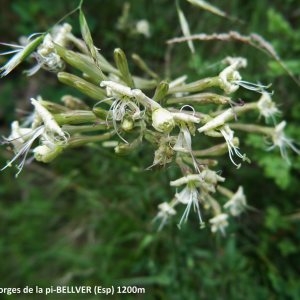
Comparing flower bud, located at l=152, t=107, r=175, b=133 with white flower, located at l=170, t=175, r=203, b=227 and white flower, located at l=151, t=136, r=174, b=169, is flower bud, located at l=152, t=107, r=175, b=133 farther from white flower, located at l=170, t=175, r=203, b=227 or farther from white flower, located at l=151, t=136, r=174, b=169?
white flower, located at l=170, t=175, r=203, b=227

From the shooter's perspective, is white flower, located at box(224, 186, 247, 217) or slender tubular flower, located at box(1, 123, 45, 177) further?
white flower, located at box(224, 186, 247, 217)

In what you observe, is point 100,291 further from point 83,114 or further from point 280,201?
point 83,114

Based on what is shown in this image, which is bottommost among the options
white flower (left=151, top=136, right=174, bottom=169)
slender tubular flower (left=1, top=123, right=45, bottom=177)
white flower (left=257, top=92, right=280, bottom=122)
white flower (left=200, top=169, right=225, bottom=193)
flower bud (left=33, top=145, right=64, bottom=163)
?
white flower (left=151, top=136, right=174, bottom=169)

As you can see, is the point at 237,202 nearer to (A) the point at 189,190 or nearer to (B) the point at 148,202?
(A) the point at 189,190

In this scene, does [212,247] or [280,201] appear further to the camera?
[280,201]

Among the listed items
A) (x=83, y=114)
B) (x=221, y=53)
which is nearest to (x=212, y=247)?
(x=221, y=53)

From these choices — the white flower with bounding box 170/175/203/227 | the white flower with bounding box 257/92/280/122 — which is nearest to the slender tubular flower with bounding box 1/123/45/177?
the white flower with bounding box 170/175/203/227

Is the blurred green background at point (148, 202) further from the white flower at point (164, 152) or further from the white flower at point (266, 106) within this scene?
the white flower at point (164, 152)
